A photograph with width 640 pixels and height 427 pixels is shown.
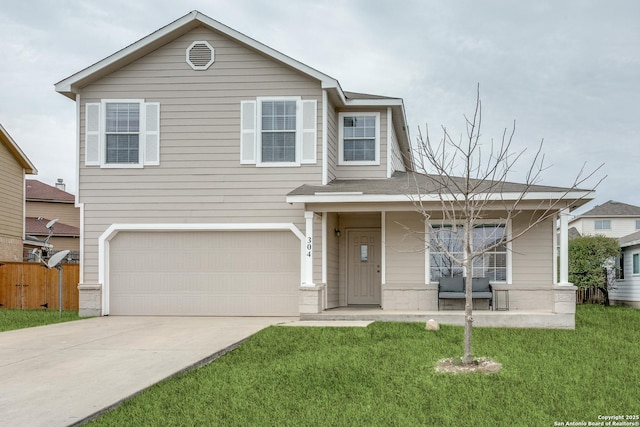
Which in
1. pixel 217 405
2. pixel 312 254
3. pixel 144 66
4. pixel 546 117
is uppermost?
pixel 144 66

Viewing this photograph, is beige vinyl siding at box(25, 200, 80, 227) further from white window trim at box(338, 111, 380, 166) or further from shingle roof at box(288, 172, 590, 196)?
shingle roof at box(288, 172, 590, 196)

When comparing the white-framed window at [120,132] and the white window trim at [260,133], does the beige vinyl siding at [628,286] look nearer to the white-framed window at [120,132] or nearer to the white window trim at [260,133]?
the white window trim at [260,133]

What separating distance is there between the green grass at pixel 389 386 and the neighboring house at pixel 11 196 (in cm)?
1530

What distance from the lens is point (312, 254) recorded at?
14391mm

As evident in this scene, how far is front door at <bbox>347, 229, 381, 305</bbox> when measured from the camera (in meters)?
16.5

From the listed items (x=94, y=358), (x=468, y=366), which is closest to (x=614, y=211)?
(x=468, y=366)

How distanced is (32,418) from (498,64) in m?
13.7

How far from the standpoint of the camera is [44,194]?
3322 centimetres

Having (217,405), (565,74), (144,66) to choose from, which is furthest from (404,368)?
(565,74)

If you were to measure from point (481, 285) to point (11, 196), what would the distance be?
17008 millimetres

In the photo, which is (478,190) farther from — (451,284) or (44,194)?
(44,194)

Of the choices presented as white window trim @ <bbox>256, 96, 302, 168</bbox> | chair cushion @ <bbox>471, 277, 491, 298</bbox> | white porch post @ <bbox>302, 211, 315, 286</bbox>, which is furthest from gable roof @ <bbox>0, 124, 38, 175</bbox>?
chair cushion @ <bbox>471, 277, 491, 298</bbox>

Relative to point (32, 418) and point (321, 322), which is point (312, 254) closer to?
point (321, 322)

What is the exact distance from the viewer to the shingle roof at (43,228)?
30375mm
